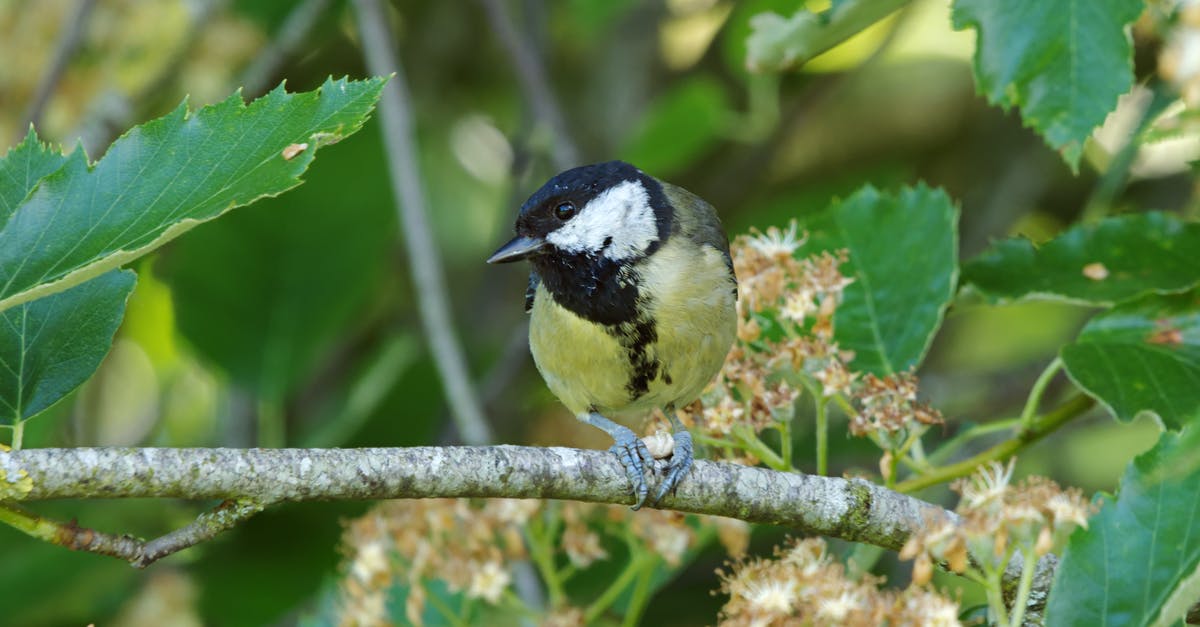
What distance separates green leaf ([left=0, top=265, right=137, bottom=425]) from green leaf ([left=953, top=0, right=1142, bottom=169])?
1213 mm

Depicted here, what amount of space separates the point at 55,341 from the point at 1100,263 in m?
1.65

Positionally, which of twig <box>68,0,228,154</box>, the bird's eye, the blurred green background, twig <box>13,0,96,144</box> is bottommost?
the blurred green background

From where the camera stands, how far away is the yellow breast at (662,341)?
8.44 ft

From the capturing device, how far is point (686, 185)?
457 centimetres

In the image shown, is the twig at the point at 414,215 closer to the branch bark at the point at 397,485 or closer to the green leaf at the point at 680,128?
the green leaf at the point at 680,128

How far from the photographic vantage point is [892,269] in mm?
2430

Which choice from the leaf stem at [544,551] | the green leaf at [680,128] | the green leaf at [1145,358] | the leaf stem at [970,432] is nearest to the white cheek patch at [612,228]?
the green leaf at [680,128]

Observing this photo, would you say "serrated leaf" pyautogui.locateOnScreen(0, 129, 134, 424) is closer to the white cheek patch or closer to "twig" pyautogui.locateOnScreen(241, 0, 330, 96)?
the white cheek patch

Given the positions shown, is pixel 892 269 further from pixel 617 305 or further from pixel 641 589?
pixel 641 589

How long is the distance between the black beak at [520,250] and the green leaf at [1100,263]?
89 cm

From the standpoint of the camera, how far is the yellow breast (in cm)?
257

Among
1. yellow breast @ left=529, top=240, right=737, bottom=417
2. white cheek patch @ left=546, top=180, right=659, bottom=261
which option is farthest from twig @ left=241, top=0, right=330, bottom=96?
yellow breast @ left=529, top=240, right=737, bottom=417

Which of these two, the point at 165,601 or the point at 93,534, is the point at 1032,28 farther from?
the point at 165,601

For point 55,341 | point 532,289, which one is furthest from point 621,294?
point 55,341
